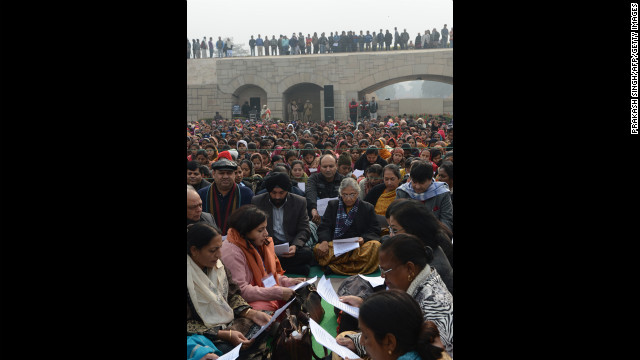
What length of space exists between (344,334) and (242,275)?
0.94 metres

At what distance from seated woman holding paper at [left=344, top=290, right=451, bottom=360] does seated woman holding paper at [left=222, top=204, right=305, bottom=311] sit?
5.20 feet

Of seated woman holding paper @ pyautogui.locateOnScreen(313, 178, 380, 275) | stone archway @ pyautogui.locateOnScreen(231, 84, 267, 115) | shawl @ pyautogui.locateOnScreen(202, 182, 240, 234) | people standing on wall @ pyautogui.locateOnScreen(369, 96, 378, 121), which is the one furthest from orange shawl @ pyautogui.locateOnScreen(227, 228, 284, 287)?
stone archway @ pyautogui.locateOnScreen(231, 84, 267, 115)

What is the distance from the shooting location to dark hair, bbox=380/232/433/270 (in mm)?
2639

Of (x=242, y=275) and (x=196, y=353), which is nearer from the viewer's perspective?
(x=196, y=353)

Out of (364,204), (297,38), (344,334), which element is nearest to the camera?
(344,334)

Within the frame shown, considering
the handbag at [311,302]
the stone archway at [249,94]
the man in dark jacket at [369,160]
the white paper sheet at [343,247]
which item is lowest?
the handbag at [311,302]

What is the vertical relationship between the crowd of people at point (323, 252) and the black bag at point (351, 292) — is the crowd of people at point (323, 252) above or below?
above

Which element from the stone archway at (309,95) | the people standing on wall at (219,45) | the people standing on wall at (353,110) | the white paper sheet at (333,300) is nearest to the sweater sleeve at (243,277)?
the white paper sheet at (333,300)

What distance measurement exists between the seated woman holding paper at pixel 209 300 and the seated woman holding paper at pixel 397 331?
1.17 metres

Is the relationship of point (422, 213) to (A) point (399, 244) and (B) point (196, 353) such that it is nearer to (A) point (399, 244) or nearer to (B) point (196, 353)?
(A) point (399, 244)

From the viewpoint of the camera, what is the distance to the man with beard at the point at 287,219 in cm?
524

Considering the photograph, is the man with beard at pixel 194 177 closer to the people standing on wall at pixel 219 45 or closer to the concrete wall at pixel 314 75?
the concrete wall at pixel 314 75
